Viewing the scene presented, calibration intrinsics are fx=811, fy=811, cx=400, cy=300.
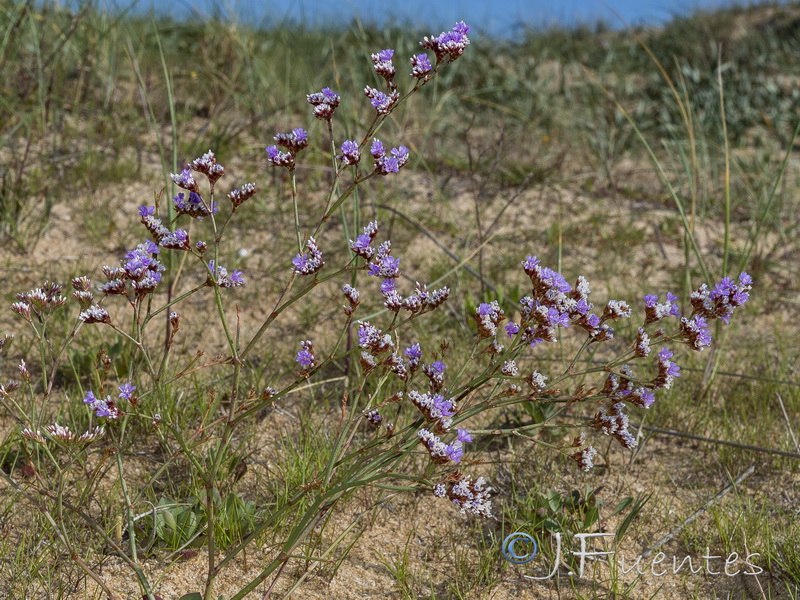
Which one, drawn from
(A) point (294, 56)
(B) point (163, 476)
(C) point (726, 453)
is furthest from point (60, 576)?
(A) point (294, 56)

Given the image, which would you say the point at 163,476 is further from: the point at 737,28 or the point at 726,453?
the point at 737,28

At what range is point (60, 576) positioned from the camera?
2.25 metres

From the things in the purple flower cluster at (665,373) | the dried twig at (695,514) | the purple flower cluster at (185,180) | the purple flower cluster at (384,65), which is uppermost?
the purple flower cluster at (384,65)

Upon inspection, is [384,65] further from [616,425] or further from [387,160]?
[616,425]

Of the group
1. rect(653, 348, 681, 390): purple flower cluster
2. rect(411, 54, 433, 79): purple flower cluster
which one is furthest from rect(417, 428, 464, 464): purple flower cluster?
rect(411, 54, 433, 79): purple flower cluster

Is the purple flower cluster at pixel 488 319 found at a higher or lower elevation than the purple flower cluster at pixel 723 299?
lower

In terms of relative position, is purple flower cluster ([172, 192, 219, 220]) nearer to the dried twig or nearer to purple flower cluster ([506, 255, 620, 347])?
purple flower cluster ([506, 255, 620, 347])

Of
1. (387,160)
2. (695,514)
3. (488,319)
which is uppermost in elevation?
(387,160)

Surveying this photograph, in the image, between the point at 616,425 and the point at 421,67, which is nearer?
the point at 421,67

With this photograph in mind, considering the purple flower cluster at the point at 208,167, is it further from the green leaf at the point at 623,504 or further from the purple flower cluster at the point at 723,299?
the green leaf at the point at 623,504

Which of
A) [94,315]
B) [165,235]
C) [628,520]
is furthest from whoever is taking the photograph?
[628,520]

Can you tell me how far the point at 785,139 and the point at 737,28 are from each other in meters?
4.27

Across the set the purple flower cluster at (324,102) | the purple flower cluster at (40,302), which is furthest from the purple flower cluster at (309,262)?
the purple flower cluster at (40,302)

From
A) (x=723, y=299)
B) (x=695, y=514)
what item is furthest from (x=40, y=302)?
(x=695, y=514)
